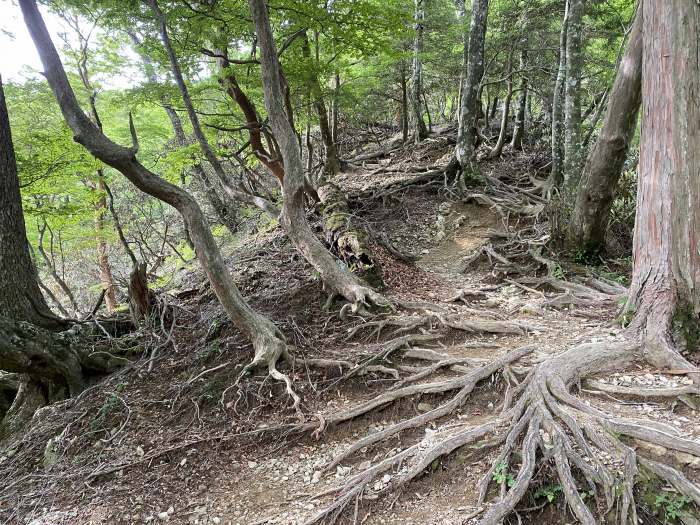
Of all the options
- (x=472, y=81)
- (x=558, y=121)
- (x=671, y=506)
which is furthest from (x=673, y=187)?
(x=472, y=81)

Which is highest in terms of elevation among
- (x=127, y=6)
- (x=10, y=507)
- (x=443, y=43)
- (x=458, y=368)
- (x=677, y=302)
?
(x=443, y=43)

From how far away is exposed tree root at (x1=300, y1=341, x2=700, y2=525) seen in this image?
280 centimetres

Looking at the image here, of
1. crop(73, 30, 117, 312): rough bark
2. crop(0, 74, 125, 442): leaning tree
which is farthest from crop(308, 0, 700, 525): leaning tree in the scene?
crop(73, 30, 117, 312): rough bark

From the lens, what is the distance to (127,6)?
659cm

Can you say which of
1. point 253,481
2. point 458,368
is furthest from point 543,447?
point 253,481

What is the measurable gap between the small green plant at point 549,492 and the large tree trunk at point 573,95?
6587 millimetres

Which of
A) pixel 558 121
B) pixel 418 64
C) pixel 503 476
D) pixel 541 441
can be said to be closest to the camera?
pixel 503 476

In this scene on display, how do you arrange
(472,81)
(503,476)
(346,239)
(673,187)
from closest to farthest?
(503,476), (673,187), (346,239), (472,81)

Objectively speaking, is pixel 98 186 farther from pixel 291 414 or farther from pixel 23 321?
pixel 291 414

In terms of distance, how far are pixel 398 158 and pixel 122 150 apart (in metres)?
11.6

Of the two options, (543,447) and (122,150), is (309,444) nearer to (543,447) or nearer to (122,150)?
(543,447)

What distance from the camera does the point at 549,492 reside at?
2.90 m

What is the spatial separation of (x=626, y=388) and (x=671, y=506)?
1.26 meters

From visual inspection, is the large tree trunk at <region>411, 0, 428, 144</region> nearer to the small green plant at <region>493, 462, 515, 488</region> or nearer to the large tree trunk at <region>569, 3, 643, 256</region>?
the large tree trunk at <region>569, 3, 643, 256</region>
